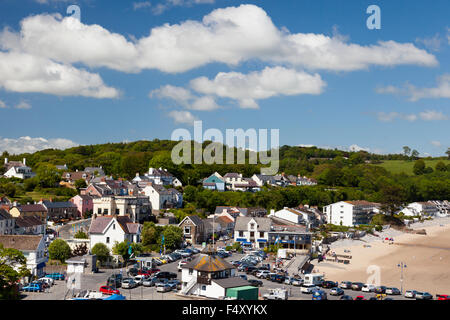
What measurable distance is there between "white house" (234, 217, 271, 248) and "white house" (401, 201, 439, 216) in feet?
229

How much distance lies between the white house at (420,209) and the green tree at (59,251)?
9693 centimetres

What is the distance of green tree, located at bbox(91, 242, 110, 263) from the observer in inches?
1816

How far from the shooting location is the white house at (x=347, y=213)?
97500mm

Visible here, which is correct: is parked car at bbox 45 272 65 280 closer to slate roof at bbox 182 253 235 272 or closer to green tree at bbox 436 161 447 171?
slate roof at bbox 182 253 235 272

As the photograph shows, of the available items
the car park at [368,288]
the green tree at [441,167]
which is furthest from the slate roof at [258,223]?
the green tree at [441,167]

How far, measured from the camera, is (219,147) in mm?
155750

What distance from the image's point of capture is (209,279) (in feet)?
111

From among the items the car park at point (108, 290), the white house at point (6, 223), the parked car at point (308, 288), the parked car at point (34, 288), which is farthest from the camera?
the white house at point (6, 223)

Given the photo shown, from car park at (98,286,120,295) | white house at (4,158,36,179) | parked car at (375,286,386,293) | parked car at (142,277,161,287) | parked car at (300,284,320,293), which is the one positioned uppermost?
white house at (4,158,36,179)

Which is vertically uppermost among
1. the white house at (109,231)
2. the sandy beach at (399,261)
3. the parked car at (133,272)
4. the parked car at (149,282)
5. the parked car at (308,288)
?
the white house at (109,231)

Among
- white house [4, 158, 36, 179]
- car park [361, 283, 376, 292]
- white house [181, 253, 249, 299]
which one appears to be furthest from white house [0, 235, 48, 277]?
white house [4, 158, 36, 179]

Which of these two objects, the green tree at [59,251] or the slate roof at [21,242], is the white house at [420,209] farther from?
the slate roof at [21,242]
